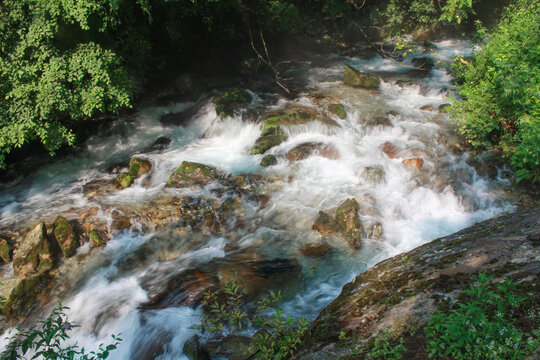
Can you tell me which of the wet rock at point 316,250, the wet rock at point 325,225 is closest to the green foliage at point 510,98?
the wet rock at point 325,225

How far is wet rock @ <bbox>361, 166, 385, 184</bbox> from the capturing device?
8.26m

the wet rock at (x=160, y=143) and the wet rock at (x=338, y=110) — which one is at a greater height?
the wet rock at (x=338, y=110)

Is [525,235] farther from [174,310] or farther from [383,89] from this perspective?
[383,89]

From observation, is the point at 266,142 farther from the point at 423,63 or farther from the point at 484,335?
the point at 423,63

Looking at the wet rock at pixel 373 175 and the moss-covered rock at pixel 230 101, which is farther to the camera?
the moss-covered rock at pixel 230 101

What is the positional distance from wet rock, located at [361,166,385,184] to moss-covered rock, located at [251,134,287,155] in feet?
8.78

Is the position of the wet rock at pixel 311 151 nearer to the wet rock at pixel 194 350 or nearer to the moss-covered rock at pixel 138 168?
the moss-covered rock at pixel 138 168

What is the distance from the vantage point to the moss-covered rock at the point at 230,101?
11086mm

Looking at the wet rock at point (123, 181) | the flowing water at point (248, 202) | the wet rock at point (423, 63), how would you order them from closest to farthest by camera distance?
the flowing water at point (248, 202) → the wet rock at point (123, 181) → the wet rock at point (423, 63)

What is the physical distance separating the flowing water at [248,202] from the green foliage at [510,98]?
86cm

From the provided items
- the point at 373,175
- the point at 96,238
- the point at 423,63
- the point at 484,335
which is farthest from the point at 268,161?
the point at 423,63

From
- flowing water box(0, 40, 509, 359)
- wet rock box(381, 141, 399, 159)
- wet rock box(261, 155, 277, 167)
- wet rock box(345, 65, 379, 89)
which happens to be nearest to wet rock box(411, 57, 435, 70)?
flowing water box(0, 40, 509, 359)

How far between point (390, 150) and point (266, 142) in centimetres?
349

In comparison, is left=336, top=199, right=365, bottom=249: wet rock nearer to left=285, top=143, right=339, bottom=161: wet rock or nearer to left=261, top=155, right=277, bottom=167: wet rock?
left=285, top=143, right=339, bottom=161: wet rock
